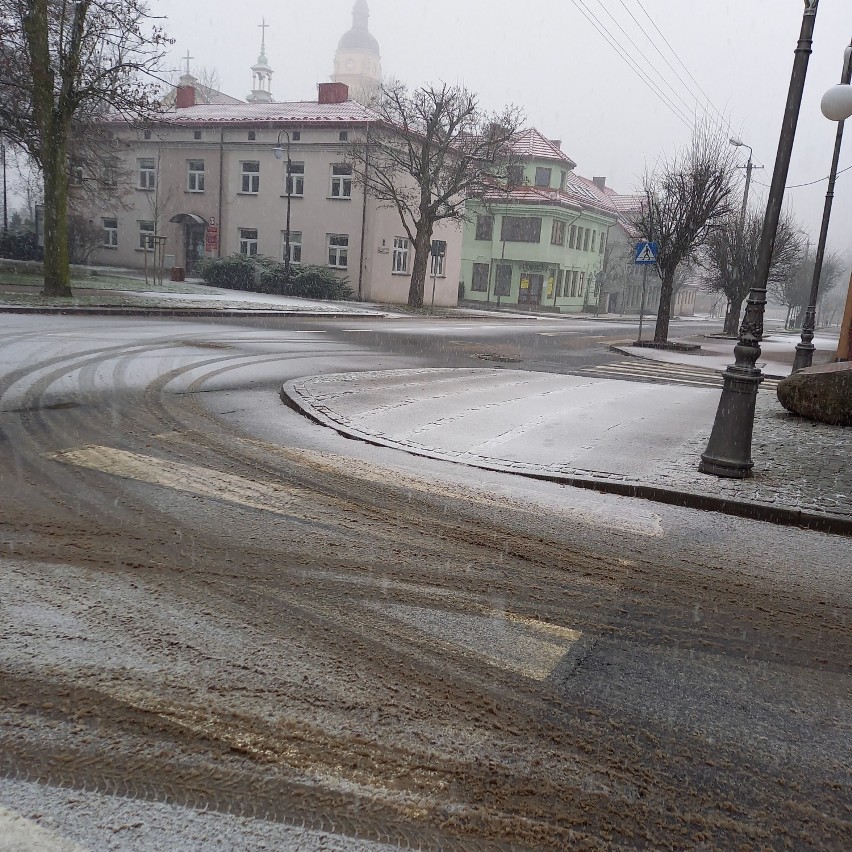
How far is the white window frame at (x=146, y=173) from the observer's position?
1780 inches

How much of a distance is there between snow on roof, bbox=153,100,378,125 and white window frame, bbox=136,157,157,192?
3.09m

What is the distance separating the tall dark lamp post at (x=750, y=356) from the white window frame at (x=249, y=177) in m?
39.0

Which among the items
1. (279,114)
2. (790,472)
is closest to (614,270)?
(279,114)

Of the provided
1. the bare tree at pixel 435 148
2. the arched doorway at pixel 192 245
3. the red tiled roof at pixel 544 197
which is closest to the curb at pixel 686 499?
the bare tree at pixel 435 148

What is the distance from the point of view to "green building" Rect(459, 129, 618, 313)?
55.7 meters

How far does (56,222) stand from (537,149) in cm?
4346

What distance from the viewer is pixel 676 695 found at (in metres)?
3.16

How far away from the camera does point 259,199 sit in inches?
1662

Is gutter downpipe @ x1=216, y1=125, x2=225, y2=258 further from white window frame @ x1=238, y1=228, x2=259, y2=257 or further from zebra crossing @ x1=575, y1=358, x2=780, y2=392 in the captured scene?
zebra crossing @ x1=575, y1=358, x2=780, y2=392

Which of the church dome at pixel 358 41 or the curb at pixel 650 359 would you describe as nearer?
the curb at pixel 650 359

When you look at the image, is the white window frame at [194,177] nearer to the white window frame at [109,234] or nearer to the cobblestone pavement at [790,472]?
the white window frame at [109,234]

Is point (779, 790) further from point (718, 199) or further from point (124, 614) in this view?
point (718, 199)

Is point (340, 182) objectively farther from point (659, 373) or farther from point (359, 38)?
point (359, 38)

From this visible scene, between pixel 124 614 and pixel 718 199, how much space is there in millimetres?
23465
